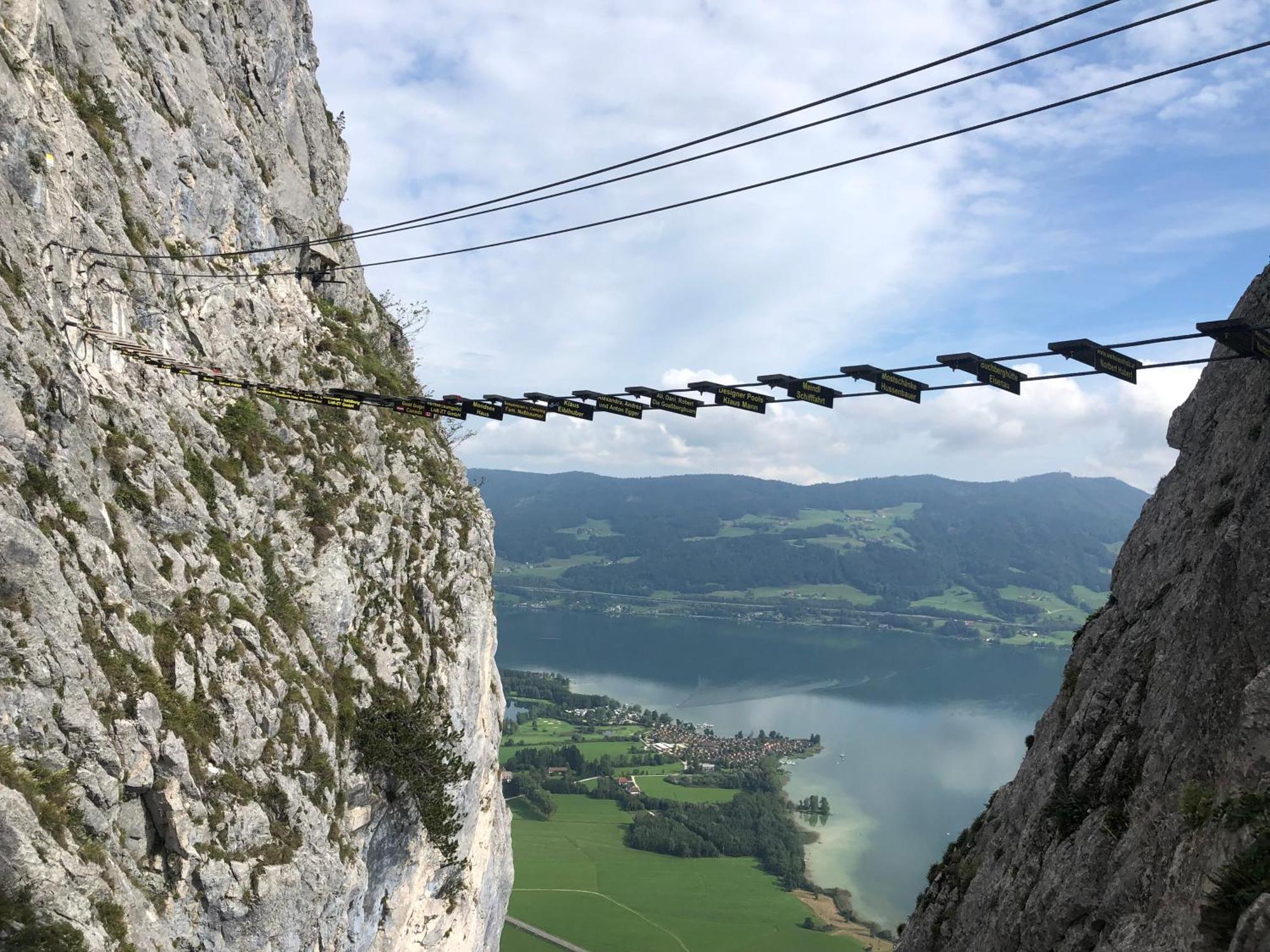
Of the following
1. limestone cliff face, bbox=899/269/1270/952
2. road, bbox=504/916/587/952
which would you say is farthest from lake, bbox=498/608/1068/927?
limestone cliff face, bbox=899/269/1270/952

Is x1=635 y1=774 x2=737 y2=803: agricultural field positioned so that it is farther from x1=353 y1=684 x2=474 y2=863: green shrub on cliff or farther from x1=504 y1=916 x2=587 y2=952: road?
x1=353 y1=684 x2=474 y2=863: green shrub on cliff

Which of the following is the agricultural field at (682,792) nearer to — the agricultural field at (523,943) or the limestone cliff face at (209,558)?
the agricultural field at (523,943)

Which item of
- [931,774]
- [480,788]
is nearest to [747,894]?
[931,774]

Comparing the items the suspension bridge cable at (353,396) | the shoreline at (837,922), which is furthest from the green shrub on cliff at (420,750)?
the shoreline at (837,922)

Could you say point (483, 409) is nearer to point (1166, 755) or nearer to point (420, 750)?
point (420, 750)

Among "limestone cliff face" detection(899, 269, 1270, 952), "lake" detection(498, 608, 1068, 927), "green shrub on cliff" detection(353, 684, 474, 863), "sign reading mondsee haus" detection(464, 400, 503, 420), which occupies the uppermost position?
"sign reading mondsee haus" detection(464, 400, 503, 420)

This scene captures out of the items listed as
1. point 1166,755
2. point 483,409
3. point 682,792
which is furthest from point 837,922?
point 1166,755
